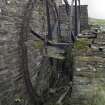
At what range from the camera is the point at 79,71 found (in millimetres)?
5195

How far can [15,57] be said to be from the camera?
6598 mm

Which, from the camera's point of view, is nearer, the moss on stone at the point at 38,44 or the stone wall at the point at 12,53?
the stone wall at the point at 12,53

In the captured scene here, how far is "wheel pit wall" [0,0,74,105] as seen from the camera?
602 cm

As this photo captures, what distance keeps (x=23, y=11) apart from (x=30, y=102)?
7.26 feet

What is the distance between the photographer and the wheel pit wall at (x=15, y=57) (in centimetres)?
602

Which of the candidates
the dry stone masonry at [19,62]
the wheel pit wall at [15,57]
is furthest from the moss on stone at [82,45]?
the wheel pit wall at [15,57]

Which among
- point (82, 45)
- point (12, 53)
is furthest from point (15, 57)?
point (82, 45)

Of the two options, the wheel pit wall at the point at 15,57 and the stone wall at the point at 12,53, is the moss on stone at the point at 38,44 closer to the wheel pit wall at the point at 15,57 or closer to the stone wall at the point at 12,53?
the wheel pit wall at the point at 15,57

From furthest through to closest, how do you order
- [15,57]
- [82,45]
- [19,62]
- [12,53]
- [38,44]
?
[38,44]
[19,62]
[15,57]
[12,53]
[82,45]

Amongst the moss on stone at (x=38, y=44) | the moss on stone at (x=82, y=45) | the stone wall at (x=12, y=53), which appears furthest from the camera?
the moss on stone at (x=38, y=44)

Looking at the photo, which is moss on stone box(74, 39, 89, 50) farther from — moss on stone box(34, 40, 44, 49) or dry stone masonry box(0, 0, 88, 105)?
moss on stone box(34, 40, 44, 49)

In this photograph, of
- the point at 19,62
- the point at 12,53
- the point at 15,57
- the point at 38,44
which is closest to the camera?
the point at 12,53

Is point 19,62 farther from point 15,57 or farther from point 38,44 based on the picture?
point 38,44

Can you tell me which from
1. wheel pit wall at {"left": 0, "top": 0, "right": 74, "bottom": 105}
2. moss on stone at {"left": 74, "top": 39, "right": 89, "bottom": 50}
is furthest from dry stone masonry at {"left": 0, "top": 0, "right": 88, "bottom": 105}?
moss on stone at {"left": 74, "top": 39, "right": 89, "bottom": 50}
